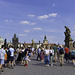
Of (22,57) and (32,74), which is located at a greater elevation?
(22,57)

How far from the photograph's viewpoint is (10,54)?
9133mm

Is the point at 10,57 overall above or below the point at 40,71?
above

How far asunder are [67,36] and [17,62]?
45.0 feet

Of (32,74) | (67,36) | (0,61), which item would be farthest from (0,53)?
(67,36)

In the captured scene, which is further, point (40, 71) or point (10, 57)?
point (10, 57)

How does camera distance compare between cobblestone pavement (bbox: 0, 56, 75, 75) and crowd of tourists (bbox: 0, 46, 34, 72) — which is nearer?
cobblestone pavement (bbox: 0, 56, 75, 75)

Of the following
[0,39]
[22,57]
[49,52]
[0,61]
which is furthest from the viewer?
[0,39]

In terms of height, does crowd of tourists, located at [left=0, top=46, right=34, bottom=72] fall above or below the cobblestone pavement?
above

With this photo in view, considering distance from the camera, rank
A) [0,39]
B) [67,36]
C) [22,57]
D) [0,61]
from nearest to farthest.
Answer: [0,61], [22,57], [67,36], [0,39]

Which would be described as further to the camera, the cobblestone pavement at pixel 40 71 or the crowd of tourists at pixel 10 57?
the crowd of tourists at pixel 10 57

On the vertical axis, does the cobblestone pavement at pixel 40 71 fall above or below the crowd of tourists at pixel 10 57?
below

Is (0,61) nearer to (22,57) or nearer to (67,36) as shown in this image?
(22,57)

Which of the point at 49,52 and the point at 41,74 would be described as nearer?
the point at 41,74

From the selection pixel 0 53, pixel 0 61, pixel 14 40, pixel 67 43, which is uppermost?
pixel 14 40
